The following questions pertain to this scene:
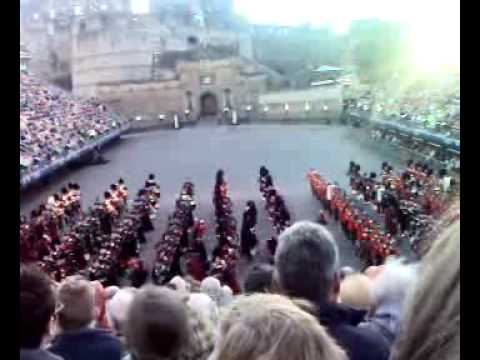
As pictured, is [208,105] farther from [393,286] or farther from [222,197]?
[393,286]

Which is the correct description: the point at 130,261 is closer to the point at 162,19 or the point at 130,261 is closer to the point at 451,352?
the point at 451,352

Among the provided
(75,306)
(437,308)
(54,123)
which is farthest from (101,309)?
(54,123)

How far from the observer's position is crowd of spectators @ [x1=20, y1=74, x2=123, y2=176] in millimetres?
15930

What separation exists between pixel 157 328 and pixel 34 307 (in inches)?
12.8

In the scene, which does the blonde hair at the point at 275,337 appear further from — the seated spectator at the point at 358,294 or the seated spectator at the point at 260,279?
the seated spectator at the point at 260,279

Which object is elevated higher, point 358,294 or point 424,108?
point 424,108

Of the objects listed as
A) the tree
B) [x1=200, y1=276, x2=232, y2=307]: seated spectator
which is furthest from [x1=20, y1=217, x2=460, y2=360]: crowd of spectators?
the tree

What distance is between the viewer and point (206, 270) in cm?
829

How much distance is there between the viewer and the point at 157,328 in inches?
66.1

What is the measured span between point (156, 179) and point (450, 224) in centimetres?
1571

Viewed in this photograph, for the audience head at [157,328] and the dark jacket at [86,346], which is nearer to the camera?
the audience head at [157,328]

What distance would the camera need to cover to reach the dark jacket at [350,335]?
1825 mm

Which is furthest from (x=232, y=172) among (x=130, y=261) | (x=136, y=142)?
(x=130, y=261)

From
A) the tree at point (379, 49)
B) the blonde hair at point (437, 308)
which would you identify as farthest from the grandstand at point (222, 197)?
the tree at point (379, 49)
